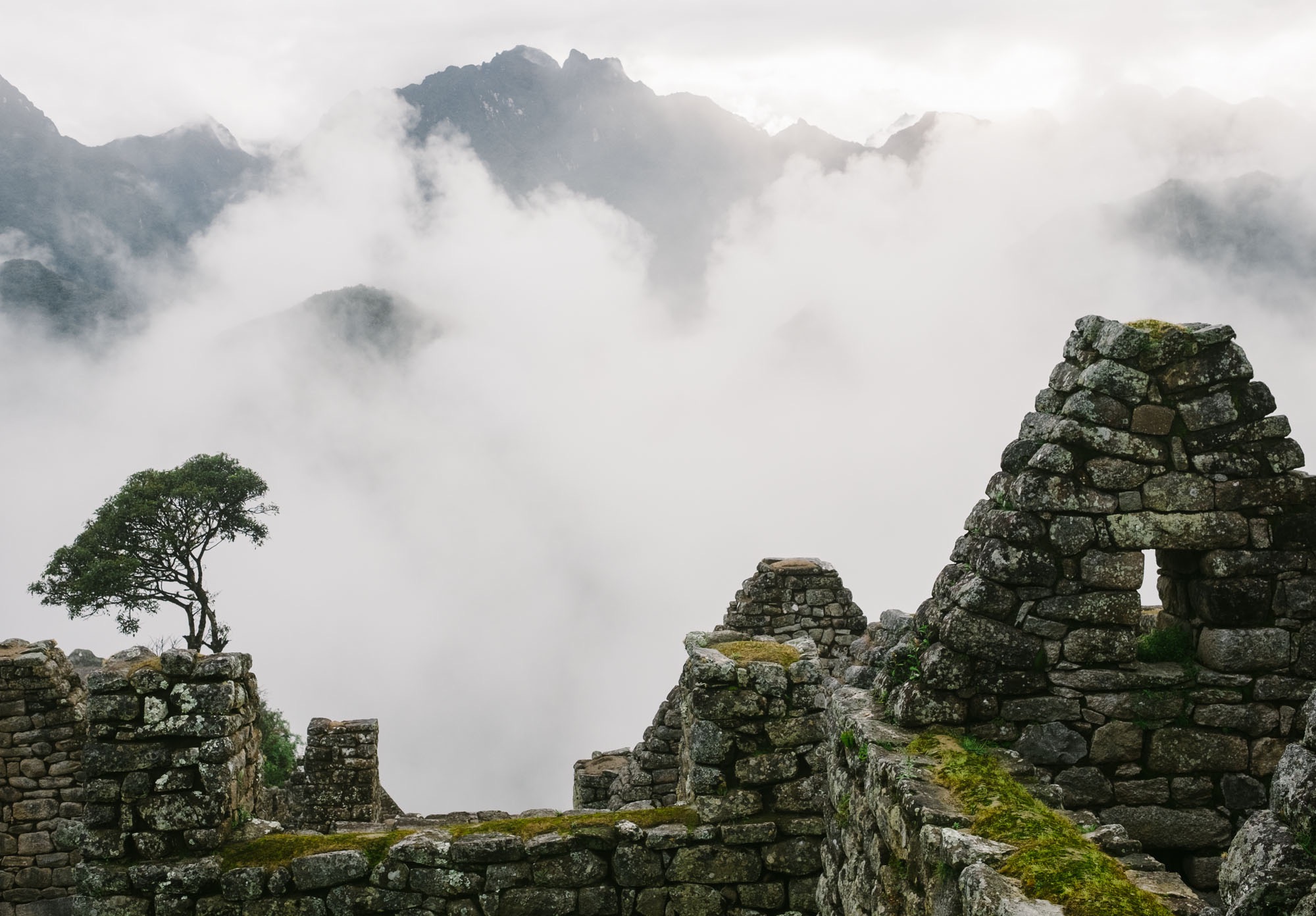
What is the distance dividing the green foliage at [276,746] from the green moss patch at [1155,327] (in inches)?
751

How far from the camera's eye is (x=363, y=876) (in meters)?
7.13

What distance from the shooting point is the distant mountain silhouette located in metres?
148

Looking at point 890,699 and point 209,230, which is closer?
point 890,699

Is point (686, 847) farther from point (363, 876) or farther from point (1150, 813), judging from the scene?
point (1150, 813)

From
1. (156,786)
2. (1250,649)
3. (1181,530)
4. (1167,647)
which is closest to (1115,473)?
(1181,530)

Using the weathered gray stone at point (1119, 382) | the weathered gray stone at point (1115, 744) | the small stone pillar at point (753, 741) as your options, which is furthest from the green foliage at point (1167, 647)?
the small stone pillar at point (753, 741)

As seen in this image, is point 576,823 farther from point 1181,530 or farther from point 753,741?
point 1181,530

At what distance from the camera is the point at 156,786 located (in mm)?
7266

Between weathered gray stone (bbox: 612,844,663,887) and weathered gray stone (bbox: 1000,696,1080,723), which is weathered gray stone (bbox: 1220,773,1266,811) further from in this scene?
weathered gray stone (bbox: 612,844,663,887)

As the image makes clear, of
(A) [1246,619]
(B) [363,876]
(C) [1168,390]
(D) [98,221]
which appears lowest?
(B) [363,876]

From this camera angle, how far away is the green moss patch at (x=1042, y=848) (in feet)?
12.2

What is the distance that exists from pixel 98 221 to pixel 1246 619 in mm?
192613

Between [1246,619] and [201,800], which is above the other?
[1246,619]

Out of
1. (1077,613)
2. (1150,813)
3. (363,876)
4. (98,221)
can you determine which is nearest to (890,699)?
(1077,613)
